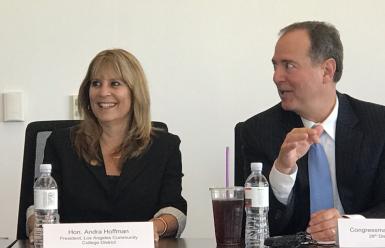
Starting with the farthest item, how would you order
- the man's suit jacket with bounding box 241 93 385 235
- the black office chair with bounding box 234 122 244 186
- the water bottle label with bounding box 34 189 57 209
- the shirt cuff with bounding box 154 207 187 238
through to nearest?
the black office chair with bounding box 234 122 244 186, the shirt cuff with bounding box 154 207 187 238, the man's suit jacket with bounding box 241 93 385 235, the water bottle label with bounding box 34 189 57 209

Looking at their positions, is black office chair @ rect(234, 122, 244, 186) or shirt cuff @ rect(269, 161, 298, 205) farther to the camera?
black office chair @ rect(234, 122, 244, 186)

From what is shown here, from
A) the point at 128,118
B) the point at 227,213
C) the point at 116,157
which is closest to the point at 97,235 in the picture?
the point at 227,213

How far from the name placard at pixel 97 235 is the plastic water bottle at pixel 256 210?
0.30 meters

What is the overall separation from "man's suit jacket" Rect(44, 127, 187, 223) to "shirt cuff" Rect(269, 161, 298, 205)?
394 millimetres

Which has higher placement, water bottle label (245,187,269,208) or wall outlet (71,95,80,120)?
wall outlet (71,95,80,120)

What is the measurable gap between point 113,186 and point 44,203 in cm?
53

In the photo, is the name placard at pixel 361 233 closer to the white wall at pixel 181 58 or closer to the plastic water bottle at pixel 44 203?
the plastic water bottle at pixel 44 203

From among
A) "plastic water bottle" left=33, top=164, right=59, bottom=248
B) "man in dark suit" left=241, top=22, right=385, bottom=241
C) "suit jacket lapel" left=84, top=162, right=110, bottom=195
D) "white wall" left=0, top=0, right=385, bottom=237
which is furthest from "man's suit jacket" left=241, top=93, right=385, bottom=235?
"white wall" left=0, top=0, right=385, bottom=237

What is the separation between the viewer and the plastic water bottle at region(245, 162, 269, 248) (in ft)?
5.35

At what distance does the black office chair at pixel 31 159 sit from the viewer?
2.18m

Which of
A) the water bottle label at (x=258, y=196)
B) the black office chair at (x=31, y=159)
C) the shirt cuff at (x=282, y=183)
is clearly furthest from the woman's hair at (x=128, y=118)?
the water bottle label at (x=258, y=196)

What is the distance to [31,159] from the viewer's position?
224cm

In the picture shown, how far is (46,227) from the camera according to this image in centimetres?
148

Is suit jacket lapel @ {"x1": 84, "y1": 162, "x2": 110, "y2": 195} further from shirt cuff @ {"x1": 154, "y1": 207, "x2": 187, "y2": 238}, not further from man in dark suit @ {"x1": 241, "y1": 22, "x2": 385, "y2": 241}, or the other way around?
man in dark suit @ {"x1": 241, "y1": 22, "x2": 385, "y2": 241}
